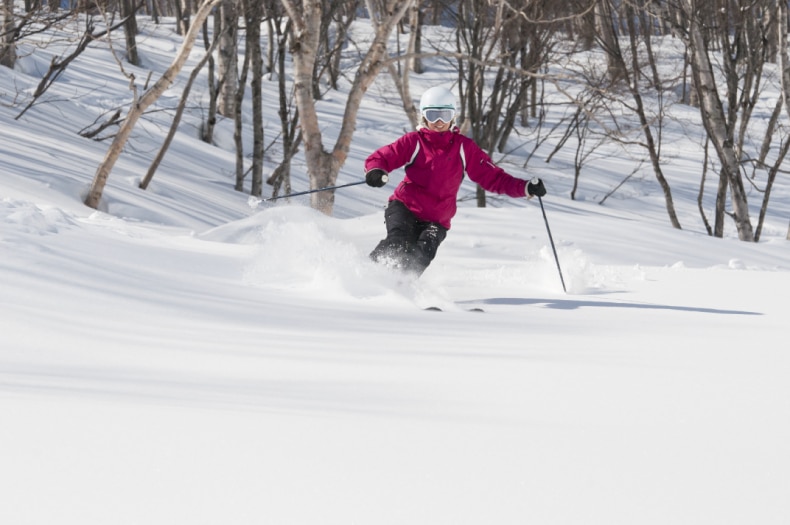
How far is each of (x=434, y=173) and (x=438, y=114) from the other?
363 millimetres

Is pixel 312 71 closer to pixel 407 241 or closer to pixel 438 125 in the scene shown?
pixel 438 125

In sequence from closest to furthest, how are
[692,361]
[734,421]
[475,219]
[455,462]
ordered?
1. [455,462]
2. [734,421]
3. [692,361]
4. [475,219]

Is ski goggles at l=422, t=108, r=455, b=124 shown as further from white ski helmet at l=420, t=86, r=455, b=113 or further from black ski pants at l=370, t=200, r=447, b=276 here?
black ski pants at l=370, t=200, r=447, b=276

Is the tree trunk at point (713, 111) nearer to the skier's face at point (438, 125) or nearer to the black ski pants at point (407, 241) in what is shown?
the skier's face at point (438, 125)

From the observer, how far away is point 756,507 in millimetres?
1443

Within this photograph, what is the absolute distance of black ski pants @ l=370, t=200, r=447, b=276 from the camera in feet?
16.6

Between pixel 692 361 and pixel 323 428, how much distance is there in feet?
4.87

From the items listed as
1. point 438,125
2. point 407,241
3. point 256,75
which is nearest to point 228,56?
point 256,75

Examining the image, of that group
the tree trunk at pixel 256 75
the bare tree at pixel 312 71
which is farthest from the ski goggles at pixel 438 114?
the tree trunk at pixel 256 75

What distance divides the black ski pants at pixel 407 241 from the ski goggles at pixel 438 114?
1.85 ft

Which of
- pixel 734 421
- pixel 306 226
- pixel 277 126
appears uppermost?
pixel 734 421

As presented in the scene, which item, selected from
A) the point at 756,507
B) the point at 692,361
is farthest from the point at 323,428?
the point at 692,361

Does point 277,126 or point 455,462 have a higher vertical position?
point 455,462

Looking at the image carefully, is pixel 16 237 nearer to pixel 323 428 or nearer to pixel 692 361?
pixel 323 428
